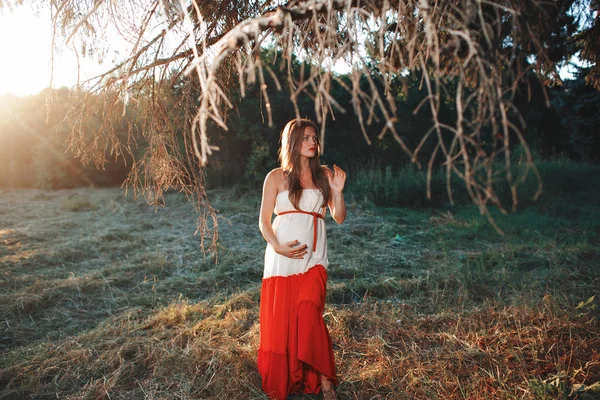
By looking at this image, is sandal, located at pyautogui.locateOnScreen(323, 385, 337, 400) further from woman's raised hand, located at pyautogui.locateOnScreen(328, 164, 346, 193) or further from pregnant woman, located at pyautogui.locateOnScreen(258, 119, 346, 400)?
woman's raised hand, located at pyautogui.locateOnScreen(328, 164, 346, 193)

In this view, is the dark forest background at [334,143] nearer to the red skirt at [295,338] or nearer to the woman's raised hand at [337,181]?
the woman's raised hand at [337,181]

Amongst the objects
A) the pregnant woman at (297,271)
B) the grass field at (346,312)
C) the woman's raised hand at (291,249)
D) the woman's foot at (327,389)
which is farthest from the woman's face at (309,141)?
the grass field at (346,312)

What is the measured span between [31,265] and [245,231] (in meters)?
3.63

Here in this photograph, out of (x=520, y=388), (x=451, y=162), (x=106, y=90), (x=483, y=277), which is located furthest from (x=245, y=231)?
(x=451, y=162)

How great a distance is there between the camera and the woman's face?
9.59 ft

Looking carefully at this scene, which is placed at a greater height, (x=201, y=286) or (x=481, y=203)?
(x=481, y=203)

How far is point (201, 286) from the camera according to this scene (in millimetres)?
5277

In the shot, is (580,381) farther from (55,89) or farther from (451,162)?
(55,89)

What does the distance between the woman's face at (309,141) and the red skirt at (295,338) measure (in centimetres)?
79

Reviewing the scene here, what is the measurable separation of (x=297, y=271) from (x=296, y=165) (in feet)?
2.38

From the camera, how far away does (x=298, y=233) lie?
293 centimetres

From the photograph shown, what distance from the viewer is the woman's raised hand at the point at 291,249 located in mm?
2865

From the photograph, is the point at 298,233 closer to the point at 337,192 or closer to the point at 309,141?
the point at 337,192

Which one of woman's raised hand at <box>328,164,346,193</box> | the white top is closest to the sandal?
the white top
